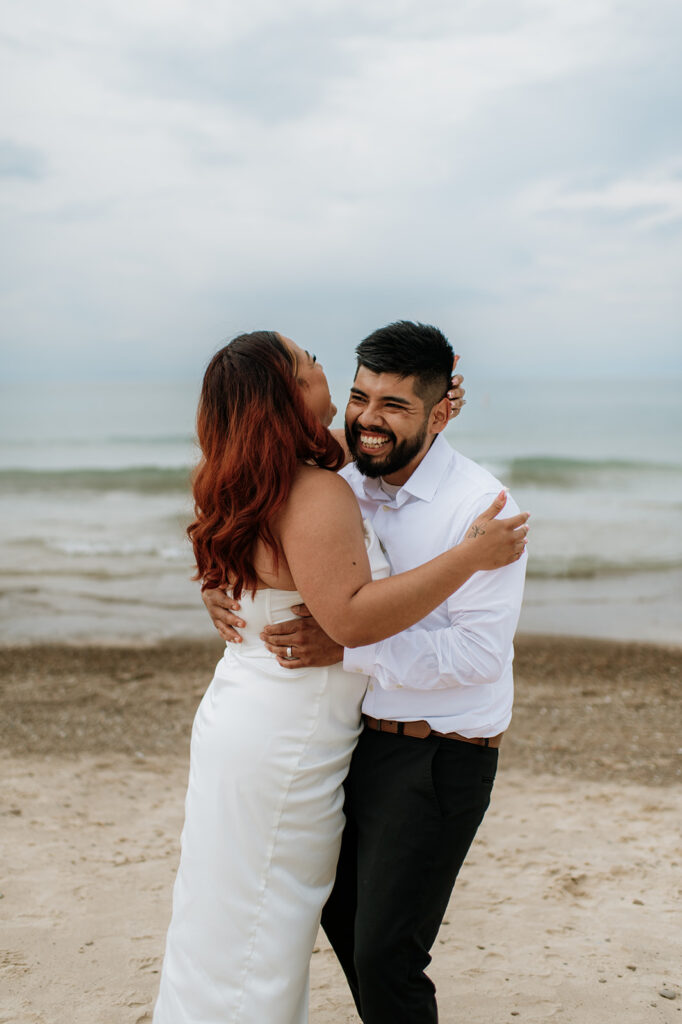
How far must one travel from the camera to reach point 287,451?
8.34 feet

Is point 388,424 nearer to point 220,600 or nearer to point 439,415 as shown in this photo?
point 439,415

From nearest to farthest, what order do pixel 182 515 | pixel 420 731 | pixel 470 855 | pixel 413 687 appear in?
pixel 413 687 < pixel 420 731 < pixel 470 855 < pixel 182 515

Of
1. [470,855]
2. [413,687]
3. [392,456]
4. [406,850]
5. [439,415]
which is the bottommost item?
[470,855]

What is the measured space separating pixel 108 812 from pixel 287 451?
3716 mm

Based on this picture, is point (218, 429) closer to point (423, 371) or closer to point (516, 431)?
point (423, 371)

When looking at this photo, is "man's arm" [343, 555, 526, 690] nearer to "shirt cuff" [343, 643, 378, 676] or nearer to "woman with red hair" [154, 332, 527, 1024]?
"shirt cuff" [343, 643, 378, 676]

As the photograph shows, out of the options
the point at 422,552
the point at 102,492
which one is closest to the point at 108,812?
the point at 422,552

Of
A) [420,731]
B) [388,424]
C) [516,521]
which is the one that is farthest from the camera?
[388,424]

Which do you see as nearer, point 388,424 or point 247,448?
point 247,448

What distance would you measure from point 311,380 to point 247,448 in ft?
1.09

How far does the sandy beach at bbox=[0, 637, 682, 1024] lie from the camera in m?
3.78

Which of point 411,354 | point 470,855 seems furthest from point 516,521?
point 470,855

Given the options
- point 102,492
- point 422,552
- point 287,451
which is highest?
point 287,451

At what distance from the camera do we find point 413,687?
2582 millimetres
